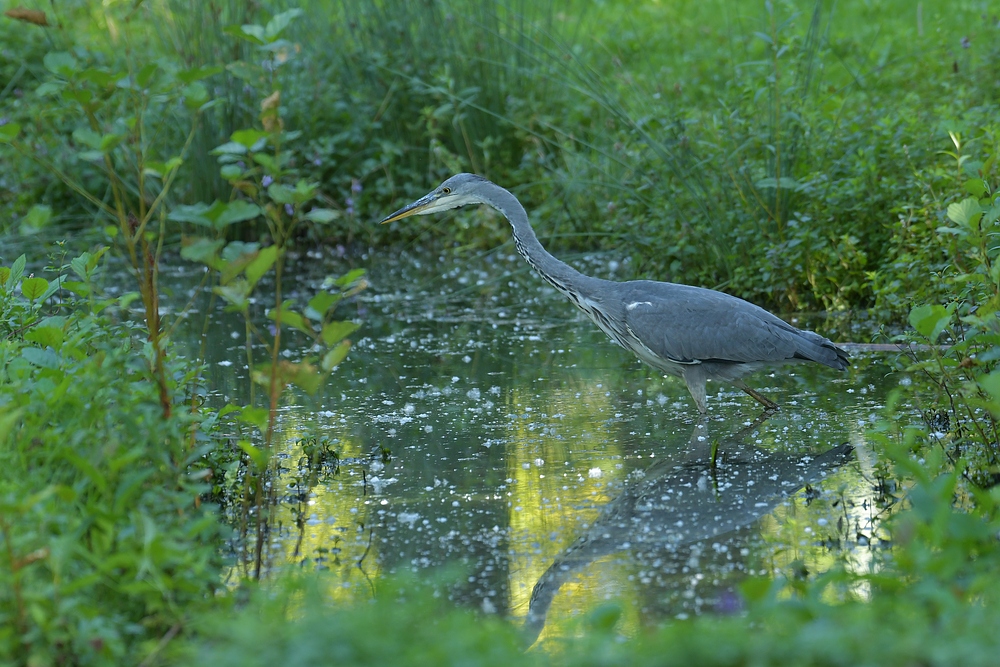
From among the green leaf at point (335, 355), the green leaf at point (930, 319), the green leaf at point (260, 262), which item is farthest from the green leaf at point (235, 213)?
the green leaf at point (930, 319)

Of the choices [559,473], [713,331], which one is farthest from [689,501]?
[713,331]

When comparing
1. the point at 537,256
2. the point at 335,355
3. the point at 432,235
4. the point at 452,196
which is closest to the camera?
the point at 335,355

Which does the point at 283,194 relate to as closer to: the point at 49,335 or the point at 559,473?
the point at 49,335

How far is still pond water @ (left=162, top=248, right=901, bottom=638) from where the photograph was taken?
3.64 m

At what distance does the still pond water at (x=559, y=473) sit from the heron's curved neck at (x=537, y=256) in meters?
0.59

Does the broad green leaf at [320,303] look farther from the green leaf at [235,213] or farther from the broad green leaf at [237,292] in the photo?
the green leaf at [235,213]

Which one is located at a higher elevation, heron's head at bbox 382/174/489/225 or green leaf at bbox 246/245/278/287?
A: green leaf at bbox 246/245/278/287

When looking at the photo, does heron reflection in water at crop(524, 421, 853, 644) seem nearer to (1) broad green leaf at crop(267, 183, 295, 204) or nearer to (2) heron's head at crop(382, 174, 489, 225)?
(1) broad green leaf at crop(267, 183, 295, 204)

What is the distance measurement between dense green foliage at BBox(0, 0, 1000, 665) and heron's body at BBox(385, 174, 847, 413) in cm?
59

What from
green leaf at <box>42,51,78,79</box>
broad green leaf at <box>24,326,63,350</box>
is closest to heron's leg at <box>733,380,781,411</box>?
broad green leaf at <box>24,326,63,350</box>

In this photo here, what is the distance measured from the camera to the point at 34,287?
14.6 ft

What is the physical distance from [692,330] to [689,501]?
1213 millimetres

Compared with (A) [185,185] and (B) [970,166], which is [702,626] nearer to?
(B) [970,166]

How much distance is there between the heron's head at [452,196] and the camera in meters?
5.83
